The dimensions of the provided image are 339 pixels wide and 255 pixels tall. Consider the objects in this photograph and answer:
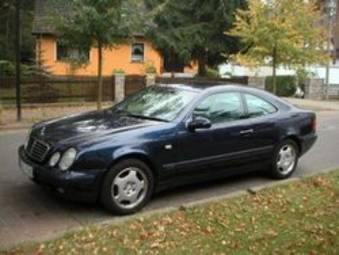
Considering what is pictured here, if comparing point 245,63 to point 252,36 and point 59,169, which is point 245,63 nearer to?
point 252,36

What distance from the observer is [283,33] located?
20656 millimetres

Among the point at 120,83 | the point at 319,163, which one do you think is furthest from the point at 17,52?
the point at 319,163

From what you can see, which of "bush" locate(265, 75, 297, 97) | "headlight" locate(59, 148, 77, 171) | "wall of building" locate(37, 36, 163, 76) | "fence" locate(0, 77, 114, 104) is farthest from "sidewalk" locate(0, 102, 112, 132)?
"wall of building" locate(37, 36, 163, 76)

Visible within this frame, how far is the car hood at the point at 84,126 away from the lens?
6.45 metres

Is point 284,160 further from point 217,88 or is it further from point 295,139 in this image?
point 217,88

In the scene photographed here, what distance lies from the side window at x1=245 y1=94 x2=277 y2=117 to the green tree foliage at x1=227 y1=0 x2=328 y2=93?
1278 cm

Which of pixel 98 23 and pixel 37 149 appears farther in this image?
pixel 98 23

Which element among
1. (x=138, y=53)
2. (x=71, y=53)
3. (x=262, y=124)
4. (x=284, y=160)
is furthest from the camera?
(x=138, y=53)

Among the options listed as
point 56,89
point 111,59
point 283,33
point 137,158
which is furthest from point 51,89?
point 111,59

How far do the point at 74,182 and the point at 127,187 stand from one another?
2.14 ft

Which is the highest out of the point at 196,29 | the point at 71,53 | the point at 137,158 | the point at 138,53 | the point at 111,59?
the point at 196,29

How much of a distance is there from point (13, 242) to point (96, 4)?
10.6 m

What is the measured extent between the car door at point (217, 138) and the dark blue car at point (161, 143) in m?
0.01

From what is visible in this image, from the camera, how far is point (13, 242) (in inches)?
216
